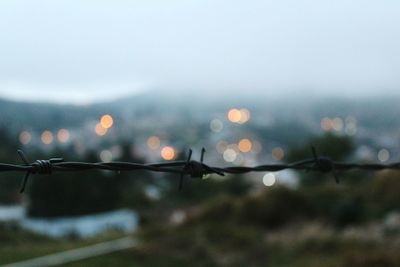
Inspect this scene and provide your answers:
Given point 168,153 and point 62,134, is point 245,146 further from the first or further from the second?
point 168,153

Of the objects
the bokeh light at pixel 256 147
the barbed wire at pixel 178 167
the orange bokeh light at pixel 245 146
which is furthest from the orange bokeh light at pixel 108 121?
the bokeh light at pixel 256 147

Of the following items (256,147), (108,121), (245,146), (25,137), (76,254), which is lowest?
(76,254)

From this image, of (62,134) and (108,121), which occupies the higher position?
(108,121)

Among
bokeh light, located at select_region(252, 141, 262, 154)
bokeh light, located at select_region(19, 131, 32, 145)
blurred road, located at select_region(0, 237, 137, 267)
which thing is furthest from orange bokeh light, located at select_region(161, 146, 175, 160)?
bokeh light, located at select_region(252, 141, 262, 154)

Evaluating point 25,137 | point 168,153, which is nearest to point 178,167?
point 168,153

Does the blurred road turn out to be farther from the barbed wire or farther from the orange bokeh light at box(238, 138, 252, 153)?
the orange bokeh light at box(238, 138, 252, 153)

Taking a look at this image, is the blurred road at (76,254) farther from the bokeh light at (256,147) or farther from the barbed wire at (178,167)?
the bokeh light at (256,147)
